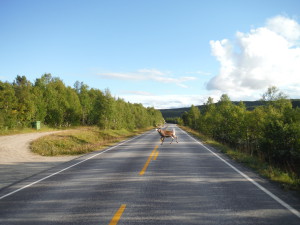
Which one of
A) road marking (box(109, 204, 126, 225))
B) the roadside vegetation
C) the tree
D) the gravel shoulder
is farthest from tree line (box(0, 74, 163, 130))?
road marking (box(109, 204, 126, 225))

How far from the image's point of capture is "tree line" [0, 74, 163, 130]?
3716 cm

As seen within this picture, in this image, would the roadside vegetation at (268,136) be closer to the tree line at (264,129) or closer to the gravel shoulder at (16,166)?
the tree line at (264,129)

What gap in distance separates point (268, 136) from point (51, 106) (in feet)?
155

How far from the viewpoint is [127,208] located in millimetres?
5355

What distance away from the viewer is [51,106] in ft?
172

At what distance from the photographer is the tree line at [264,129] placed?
1611cm

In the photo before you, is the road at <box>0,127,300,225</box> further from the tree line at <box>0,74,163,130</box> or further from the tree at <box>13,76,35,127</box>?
the tree at <box>13,76,35,127</box>

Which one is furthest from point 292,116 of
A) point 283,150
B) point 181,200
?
point 181,200

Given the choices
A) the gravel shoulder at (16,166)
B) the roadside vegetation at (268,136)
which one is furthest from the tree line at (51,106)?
the roadside vegetation at (268,136)

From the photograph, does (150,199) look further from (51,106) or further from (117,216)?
(51,106)

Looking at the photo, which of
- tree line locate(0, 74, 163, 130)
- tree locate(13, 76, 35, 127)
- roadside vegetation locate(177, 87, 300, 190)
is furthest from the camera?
tree locate(13, 76, 35, 127)

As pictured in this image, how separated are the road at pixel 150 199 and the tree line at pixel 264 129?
625 centimetres

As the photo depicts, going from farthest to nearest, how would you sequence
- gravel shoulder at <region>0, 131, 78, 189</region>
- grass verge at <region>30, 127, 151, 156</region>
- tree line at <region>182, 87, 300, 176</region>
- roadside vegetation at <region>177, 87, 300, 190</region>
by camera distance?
grass verge at <region>30, 127, 151, 156</region>
tree line at <region>182, 87, 300, 176</region>
roadside vegetation at <region>177, 87, 300, 190</region>
gravel shoulder at <region>0, 131, 78, 189</region>

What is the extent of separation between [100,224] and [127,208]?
3.03 ft
